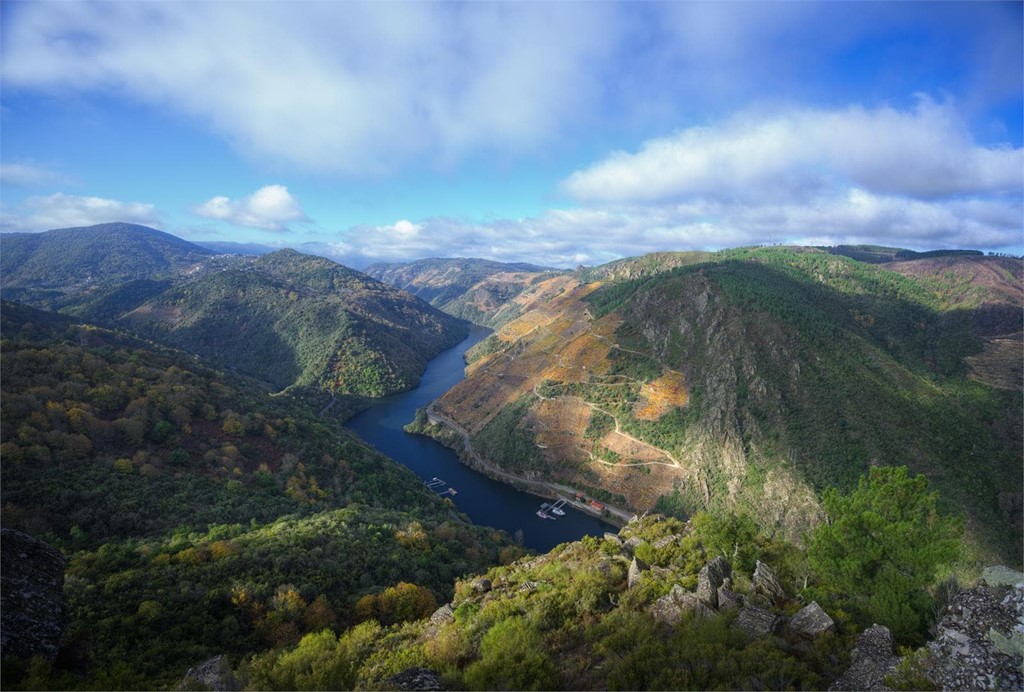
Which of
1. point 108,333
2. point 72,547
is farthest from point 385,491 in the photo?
point 108,333

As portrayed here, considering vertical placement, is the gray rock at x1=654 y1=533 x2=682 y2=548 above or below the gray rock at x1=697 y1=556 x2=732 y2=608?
below

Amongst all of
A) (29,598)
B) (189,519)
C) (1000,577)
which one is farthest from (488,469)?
(1000,577)

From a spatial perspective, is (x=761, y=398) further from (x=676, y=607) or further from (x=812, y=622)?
(x=676, y=607)

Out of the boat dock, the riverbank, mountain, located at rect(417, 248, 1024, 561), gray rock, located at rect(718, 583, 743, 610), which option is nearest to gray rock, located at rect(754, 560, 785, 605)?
gray rock, located at rect(718, 583, 743, 610)

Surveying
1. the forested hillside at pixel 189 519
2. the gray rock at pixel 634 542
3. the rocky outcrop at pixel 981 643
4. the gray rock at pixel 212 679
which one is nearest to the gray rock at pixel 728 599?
the rocky outcrop at pixel 981 643

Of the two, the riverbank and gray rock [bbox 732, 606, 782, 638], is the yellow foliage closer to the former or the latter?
the riverbank

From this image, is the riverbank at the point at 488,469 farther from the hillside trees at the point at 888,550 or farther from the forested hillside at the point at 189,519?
the hillside trees at the point at 888,550
